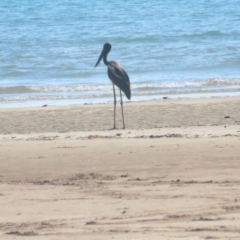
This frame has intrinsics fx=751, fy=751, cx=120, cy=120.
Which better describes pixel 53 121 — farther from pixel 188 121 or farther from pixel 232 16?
pixel 232 16

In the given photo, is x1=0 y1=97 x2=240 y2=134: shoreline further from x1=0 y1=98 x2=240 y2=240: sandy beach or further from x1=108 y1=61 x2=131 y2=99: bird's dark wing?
x1=108 y1=61 x2=131 y2=99: bird's dark wing

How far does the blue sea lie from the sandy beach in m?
3.96

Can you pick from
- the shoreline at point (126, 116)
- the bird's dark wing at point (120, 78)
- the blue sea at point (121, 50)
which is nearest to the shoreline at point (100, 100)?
the blue sea at point (121, 50)

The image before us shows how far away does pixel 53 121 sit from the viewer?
1193cm

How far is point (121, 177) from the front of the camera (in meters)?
7.16

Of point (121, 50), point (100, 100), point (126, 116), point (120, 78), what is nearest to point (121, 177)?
point (120, 78)

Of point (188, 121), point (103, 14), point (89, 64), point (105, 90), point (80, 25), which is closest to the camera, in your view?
point (188, 121)

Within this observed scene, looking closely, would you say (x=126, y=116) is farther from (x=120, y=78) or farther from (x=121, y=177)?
(x=121, y=177)

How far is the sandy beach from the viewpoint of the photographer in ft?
17.4

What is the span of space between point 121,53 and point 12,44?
4606mm

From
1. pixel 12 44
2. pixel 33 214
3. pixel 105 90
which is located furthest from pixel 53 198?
pixel 12 44

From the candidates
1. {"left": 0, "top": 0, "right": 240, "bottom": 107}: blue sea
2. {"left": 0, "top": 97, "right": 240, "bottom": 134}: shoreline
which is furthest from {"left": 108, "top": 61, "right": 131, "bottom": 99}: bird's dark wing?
{"left": 0, "top": 0, "right": 240, "bottom": 107}: blue sea

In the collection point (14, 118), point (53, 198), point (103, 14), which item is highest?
point (53, 198)

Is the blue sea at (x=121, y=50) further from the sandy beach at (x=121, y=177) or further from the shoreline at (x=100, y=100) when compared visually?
the sandy beach at (x=121, y=177)
